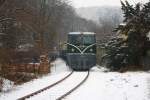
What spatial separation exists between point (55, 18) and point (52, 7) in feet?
9.67

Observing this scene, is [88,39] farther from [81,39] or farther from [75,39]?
[75,39]

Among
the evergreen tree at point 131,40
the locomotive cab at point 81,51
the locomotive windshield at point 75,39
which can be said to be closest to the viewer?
the evergreen tree at point 131,40

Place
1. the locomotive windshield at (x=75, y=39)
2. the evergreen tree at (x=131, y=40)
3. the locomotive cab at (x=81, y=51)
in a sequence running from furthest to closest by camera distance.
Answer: the locomotive windshield at (x=75, y=39) < the locomotive cab at (x=81, y=51) < the evergreen tree at (x=131, y=40)

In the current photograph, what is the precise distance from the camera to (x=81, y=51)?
37.3m

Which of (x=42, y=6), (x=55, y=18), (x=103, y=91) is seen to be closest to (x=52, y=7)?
(x=55, y=18)

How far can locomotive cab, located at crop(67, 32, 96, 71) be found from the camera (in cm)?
3694

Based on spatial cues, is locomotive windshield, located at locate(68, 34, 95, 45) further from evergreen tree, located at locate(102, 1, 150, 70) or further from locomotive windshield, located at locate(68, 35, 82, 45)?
evergreen tree, located at locate(102, 1, 150, 70)

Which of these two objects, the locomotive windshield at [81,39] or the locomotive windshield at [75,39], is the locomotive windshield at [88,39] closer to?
the locomotive windshield at [81,39]

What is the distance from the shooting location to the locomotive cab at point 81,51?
36.9 meters

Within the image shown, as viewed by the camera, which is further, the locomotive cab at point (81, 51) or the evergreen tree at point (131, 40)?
the locomotive cab at point (81, 51)

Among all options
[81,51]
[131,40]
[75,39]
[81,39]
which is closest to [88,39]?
[81,39]

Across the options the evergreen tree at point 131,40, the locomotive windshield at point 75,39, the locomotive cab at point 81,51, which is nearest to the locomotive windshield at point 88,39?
the locomotive cab at point 81,51

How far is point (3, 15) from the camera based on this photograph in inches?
1002

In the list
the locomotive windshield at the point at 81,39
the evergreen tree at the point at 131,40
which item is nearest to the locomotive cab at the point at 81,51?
the locomotive windshield at the point at 81,39
